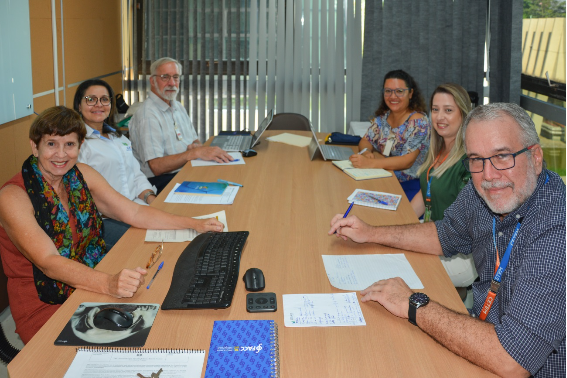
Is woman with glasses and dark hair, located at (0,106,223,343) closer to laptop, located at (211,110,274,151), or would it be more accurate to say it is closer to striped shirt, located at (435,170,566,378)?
striped shirt, located at (435,170,566,378)

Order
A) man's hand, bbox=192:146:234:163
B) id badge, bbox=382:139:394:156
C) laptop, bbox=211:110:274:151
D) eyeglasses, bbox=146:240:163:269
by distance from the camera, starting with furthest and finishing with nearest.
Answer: laptop, bbox=211:110:274:151, id badge, bbox=382:139:394:156, man's hand, bbox=192:146:234:163, eyeglasses, bbox=146:240:163:269

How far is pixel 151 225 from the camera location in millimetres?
2268

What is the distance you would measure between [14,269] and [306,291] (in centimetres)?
112

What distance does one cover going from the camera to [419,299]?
5.03 ft

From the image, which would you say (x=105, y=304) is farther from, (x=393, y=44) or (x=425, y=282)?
(x=393, y=44)

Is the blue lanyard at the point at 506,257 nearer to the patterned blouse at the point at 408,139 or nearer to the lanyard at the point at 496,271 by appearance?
the lanyard at the point at 496,271

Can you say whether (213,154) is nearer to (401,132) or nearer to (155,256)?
(401,132)

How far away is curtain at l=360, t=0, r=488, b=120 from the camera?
5.49 m

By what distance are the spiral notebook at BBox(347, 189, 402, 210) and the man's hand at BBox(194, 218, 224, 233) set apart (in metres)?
0.72

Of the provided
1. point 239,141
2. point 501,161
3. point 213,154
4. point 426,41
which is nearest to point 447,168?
point 501,161

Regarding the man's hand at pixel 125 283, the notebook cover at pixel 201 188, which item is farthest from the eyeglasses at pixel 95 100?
the man's hand at pixel 125 283

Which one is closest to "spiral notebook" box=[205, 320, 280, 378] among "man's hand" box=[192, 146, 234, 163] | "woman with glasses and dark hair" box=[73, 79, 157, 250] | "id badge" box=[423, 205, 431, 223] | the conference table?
the conference table

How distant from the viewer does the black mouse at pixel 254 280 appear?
1728 mm

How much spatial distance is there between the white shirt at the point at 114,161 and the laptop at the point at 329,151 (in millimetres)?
1041
